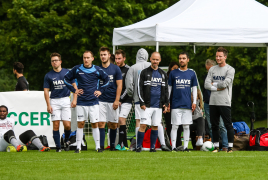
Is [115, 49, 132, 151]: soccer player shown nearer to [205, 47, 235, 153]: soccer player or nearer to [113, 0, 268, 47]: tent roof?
[113, 0, 268, 47]: tent roof

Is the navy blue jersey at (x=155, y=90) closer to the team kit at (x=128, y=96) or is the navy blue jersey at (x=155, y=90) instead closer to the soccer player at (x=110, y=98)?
the team kit at (x=128, y=96)

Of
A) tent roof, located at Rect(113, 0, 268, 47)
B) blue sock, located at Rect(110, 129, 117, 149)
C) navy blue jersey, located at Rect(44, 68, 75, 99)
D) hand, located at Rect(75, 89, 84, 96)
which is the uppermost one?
tent roof, located at Rect(113, 0, 268, 47)

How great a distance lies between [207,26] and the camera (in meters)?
12.2

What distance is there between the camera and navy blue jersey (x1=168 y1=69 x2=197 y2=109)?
10.5m

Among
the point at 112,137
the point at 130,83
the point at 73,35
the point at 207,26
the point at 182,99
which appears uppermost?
the point at 73,35

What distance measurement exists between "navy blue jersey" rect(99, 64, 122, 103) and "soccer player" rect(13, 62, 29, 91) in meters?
2.39

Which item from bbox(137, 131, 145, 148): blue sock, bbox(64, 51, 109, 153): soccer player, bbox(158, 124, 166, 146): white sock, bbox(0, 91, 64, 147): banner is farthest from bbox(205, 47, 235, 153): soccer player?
bbox(0, 91, 64, 147): banner

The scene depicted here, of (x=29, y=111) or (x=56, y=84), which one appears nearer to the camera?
(x=56, y=84)

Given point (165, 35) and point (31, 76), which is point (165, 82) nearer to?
point (165, 35)

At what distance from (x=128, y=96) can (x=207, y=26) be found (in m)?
2.60

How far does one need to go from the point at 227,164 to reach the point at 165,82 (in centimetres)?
280

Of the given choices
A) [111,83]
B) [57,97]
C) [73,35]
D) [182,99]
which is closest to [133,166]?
[182,99]

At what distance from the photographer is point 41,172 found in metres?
7.17

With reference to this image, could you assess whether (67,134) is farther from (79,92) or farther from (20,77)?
(20,77)
